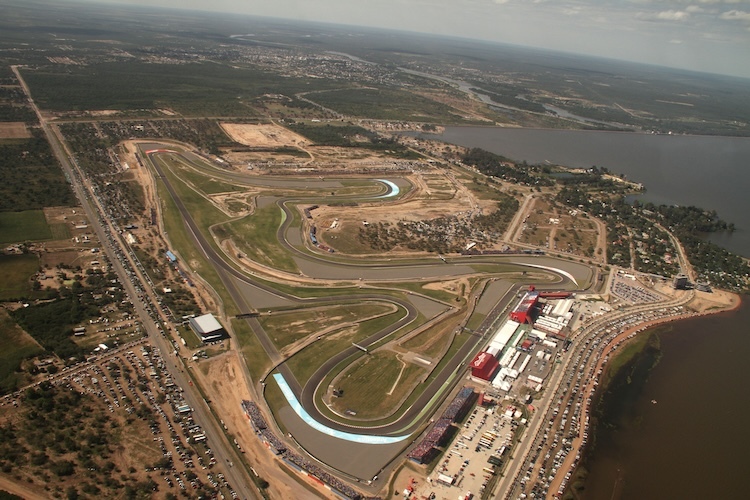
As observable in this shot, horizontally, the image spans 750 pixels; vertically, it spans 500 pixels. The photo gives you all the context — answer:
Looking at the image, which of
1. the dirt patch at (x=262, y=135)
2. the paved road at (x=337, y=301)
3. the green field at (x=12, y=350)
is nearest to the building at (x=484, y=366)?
the paved road at (x=337, y=301)

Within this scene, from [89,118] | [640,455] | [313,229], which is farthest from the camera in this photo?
[89,118]

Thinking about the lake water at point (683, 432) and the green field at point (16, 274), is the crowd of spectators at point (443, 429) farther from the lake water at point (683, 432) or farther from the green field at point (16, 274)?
the green field at point (16, 274)

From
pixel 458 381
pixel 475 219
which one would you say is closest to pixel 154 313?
pixel 458 381

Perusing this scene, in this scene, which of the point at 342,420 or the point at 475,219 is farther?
the point at 475,219

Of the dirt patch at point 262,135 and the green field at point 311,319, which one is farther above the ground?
the green field at point 311,319

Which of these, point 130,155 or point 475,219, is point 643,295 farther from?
point 130,155

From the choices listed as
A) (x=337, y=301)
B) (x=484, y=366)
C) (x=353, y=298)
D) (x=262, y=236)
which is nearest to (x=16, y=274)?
(x=262, y=236)

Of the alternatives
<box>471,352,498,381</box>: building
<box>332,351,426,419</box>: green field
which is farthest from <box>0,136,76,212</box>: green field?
<box>471,352,498,381</box>: building
